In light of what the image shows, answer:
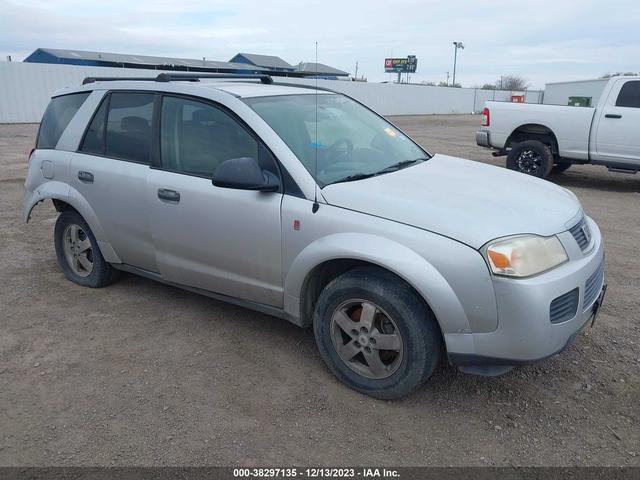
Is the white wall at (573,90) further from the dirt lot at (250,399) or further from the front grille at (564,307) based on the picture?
the front grille at (564,307)

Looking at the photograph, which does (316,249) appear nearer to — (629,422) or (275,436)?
(275,436)

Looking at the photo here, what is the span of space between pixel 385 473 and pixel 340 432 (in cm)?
36

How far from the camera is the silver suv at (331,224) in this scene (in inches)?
106

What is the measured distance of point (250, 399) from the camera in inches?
123

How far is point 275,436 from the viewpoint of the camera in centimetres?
281

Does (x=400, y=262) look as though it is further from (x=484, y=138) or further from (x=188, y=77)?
(x=484, y=138)

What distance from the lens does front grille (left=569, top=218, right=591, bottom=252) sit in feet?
10.1

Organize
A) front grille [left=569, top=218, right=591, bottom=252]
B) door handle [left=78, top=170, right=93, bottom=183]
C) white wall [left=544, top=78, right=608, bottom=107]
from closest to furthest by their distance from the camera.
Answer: front grille [left=569, top=218, right=591, bottom=252] → door handle [left=78, top=170, right=93, bottom=183] → white wall [left=544, top=78, right=608, bottom=107]

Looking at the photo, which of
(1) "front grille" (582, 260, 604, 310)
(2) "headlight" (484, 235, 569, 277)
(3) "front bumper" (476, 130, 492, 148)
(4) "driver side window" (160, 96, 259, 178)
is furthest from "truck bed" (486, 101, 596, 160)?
(4) "driver side window" (160, 96, 259, 178)

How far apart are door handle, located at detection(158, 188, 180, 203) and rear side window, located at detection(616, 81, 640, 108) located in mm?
8484

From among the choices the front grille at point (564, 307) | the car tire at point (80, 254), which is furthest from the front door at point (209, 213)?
the front grille at point (564, 307)

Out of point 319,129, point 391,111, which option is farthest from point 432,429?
point 391,111

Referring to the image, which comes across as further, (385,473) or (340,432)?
(340,432)

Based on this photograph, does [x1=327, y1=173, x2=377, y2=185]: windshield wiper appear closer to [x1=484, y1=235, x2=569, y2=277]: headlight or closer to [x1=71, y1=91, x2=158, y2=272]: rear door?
[x1=484, y1=235, x2=569, y2=277]: headlight
